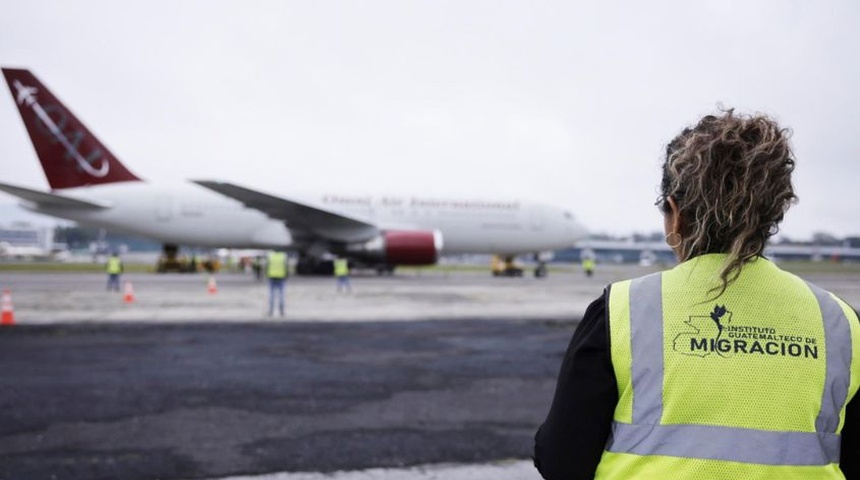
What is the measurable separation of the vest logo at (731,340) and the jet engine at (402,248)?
23771 mm

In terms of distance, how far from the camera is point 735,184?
1415 millimetres

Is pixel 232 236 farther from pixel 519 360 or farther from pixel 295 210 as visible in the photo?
pixel 519 360

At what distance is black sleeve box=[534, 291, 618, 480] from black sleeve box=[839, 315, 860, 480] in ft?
1.68

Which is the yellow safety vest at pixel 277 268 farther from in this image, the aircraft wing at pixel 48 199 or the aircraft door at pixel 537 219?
the aircraft door at pixel 537 219

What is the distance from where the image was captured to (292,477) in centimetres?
404

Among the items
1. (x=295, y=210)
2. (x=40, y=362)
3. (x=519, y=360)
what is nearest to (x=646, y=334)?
(x=519, y=360)

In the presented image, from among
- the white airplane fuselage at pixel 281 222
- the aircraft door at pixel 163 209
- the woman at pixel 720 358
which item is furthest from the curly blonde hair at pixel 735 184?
the aircraft door at pixel 163 209

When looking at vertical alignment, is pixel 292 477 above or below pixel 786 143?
below

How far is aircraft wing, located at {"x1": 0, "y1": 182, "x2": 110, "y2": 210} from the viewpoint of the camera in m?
22.7

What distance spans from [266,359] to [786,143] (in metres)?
7.48

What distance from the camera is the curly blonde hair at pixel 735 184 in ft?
4.60

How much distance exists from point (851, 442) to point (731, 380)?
0.35 meters

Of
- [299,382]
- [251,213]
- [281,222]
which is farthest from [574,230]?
[299,382]

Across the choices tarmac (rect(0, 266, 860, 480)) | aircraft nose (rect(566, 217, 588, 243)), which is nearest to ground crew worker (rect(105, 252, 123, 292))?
tarmac (rect(0, 266, 860, 480))
